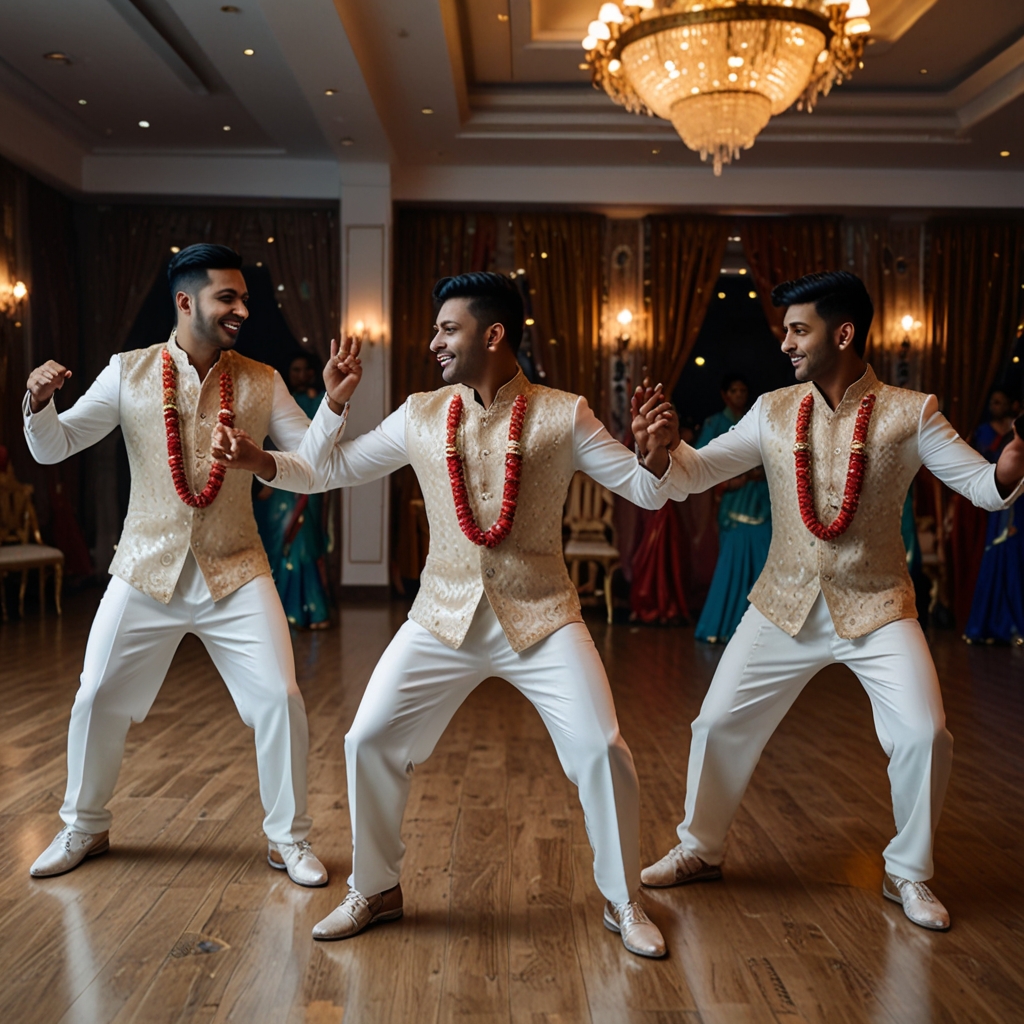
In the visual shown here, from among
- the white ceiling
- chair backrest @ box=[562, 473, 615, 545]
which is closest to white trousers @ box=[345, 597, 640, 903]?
the white ceiling

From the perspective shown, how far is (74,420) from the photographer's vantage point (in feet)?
9.70

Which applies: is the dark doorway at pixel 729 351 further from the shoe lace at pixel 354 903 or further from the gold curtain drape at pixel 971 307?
the shoe lace at pixel 354 903

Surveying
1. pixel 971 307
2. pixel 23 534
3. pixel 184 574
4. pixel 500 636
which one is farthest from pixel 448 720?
pixel 971 307

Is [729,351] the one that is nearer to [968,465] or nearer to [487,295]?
[968,465]

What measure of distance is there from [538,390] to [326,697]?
2.90m

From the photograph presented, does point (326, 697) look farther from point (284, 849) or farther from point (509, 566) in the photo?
point (509, 566)

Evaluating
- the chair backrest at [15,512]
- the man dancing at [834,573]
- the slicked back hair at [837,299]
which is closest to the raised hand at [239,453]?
the man dancing at [834,573]

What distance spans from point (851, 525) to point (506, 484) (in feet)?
2.98

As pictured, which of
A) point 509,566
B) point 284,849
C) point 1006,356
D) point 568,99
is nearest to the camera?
point 509,566

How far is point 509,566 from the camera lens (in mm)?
2539

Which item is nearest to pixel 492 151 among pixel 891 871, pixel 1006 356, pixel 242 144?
pixel 242 144

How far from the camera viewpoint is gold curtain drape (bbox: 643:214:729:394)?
927cm

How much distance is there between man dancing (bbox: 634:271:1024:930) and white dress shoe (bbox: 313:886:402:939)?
2.28 feet

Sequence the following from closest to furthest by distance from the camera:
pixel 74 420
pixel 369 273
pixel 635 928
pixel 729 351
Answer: pixel 635 928 < pixel 74 420 < pixel 369 273 < pixel 729 351
